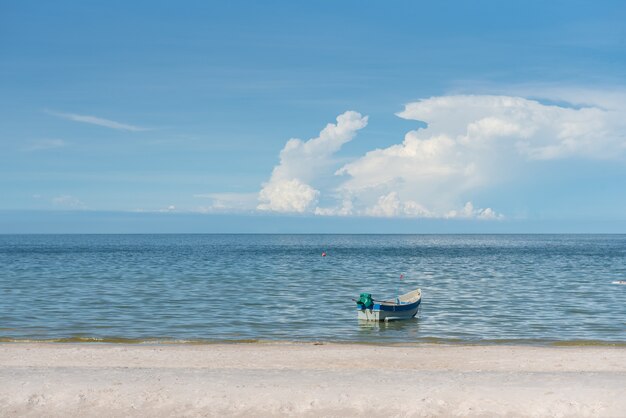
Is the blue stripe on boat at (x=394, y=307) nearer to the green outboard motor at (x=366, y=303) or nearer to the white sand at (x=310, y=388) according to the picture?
the green outboard motor at (x=366, y=303)

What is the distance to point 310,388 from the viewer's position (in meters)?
17.9

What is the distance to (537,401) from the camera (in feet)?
54.9

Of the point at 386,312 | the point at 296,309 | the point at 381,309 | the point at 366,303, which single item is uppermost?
the point at 366,303

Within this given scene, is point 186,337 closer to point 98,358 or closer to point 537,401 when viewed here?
point 98,358

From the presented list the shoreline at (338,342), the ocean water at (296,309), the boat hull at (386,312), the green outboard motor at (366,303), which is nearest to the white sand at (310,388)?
the shoreline at (338,342)

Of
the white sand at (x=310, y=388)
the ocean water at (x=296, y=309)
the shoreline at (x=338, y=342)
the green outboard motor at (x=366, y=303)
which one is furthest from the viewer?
the green outboard motor at (x=366, y=303)

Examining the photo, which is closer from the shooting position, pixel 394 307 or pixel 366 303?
pixel 366 303

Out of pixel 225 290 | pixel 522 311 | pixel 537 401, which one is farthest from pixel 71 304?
pixel 537 401

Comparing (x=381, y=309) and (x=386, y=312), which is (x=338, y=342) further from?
(x=386, y=312)

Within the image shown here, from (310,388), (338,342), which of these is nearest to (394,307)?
(338,342)

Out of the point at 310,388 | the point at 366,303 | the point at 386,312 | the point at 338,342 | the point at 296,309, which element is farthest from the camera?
the point at 296,309

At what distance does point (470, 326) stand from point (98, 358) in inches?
802

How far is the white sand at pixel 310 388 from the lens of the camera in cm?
1656

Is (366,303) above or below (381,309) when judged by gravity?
above
